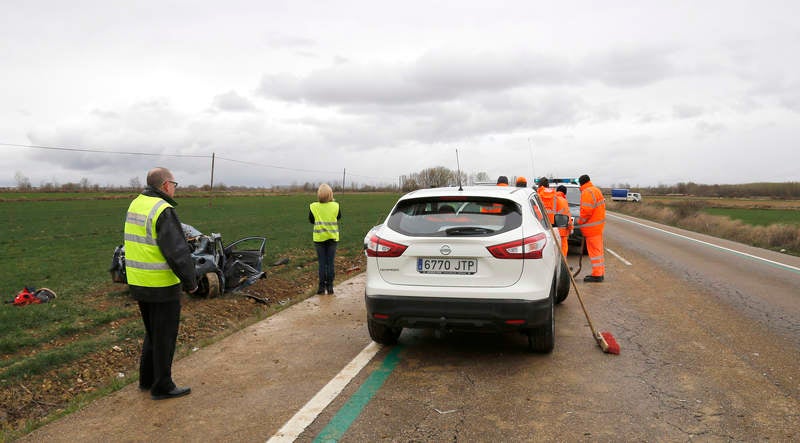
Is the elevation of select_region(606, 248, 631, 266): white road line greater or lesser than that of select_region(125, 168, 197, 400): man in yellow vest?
lesser

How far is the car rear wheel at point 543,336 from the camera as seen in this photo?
502 cm

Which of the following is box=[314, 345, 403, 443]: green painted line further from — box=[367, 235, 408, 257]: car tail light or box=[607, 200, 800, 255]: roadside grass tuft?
box=[607, 200, 800, 255]: roadside grass tuft

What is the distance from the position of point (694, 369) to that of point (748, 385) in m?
0.46

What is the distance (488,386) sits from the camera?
4469 millimetres

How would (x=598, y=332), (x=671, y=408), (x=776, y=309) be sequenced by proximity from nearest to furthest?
(x=671, y=408) → (x=598, y=332) → (x=776, y=309)

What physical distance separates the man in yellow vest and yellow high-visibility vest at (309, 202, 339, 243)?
436 centimetres

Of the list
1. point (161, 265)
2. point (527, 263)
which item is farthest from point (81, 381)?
point (527, 263)

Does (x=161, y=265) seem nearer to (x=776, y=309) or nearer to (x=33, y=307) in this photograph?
(x=33, y=307)

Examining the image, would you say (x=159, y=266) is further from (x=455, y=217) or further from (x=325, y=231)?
(x=325, y=231)

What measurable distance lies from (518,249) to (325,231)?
463cm

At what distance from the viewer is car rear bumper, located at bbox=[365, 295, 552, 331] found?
15.5ft

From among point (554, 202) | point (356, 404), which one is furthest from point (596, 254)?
point (356, 404)

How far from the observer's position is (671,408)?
3977 millimetres

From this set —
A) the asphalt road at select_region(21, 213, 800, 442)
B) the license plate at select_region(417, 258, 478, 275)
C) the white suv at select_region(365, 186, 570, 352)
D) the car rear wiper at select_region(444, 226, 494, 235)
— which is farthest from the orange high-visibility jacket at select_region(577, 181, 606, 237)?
the license plate at select_region(417, 258, 478, 275)
